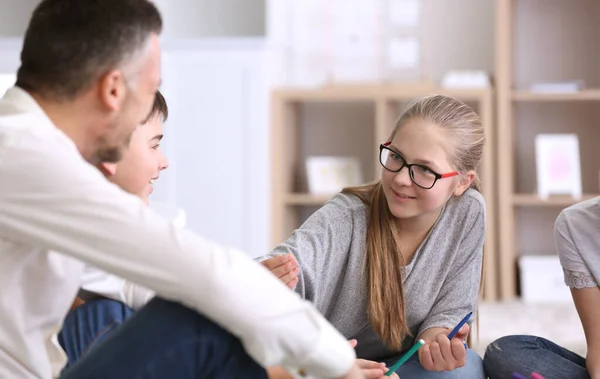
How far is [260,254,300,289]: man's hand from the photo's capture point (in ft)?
4.99

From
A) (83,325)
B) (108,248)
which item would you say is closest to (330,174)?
(83,325)

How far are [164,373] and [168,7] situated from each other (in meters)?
3.05

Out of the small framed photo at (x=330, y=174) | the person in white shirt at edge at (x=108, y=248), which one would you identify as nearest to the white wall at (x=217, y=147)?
the small framed photo at (x=330, y=174)

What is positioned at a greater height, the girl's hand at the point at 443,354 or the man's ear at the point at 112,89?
the man's ear at the point at 112,89

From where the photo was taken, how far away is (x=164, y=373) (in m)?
1.14

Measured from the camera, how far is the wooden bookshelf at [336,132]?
368cm

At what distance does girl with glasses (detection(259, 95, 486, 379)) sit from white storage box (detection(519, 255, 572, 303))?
6.61ft

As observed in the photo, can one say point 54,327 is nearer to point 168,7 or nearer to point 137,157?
→ point 137,157

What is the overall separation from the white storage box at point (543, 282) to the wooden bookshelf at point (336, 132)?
0.44 ft

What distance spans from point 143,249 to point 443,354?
707mm

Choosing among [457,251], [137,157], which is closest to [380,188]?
[457,251]

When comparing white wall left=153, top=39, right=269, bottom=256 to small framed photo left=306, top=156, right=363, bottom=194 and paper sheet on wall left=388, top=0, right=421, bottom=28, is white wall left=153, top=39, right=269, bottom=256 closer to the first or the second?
small framed photo left=306, top=156, right=363, bottom=194

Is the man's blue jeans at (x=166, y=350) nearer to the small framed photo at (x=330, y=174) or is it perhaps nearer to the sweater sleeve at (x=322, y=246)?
the sweater sleeve at (x=322, y=246)

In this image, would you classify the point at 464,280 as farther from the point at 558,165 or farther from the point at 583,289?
the point at 558,165
